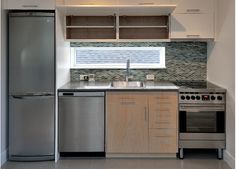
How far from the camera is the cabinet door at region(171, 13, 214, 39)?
4.93 metres

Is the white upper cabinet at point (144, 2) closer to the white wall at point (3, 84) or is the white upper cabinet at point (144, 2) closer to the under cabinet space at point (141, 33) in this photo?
the under cabinet space at point (141, 33)

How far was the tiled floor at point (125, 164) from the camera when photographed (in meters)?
4.28

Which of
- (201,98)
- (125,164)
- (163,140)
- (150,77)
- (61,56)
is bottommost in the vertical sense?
(125,164)

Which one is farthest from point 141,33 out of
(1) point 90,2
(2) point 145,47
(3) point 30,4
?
(3) point 30,4

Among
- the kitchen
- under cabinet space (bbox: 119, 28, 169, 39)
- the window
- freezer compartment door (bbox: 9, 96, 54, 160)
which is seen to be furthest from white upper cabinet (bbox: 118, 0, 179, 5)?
freezer compartment door (bbox: 9, 96, 54, 160)

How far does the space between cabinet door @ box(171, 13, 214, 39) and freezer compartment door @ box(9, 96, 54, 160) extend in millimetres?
1970

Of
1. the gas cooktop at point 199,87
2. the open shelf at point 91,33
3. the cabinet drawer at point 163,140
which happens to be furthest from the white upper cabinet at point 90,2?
the cabinet drawer at point 163,140

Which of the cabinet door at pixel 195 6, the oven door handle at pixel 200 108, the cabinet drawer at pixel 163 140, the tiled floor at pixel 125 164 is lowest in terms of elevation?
the tiled floor at pixel 125 164

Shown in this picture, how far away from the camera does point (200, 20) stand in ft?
16.2

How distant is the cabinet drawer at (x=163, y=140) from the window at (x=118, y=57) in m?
1.29

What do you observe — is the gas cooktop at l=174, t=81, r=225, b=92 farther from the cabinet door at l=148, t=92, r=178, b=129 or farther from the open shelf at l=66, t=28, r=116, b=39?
the open shelf at l=66, t=28, r=116, b=39

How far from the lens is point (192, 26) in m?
4.95

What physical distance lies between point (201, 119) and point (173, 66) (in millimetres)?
1176

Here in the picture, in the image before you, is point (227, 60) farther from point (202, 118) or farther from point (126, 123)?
point (126, 123)
